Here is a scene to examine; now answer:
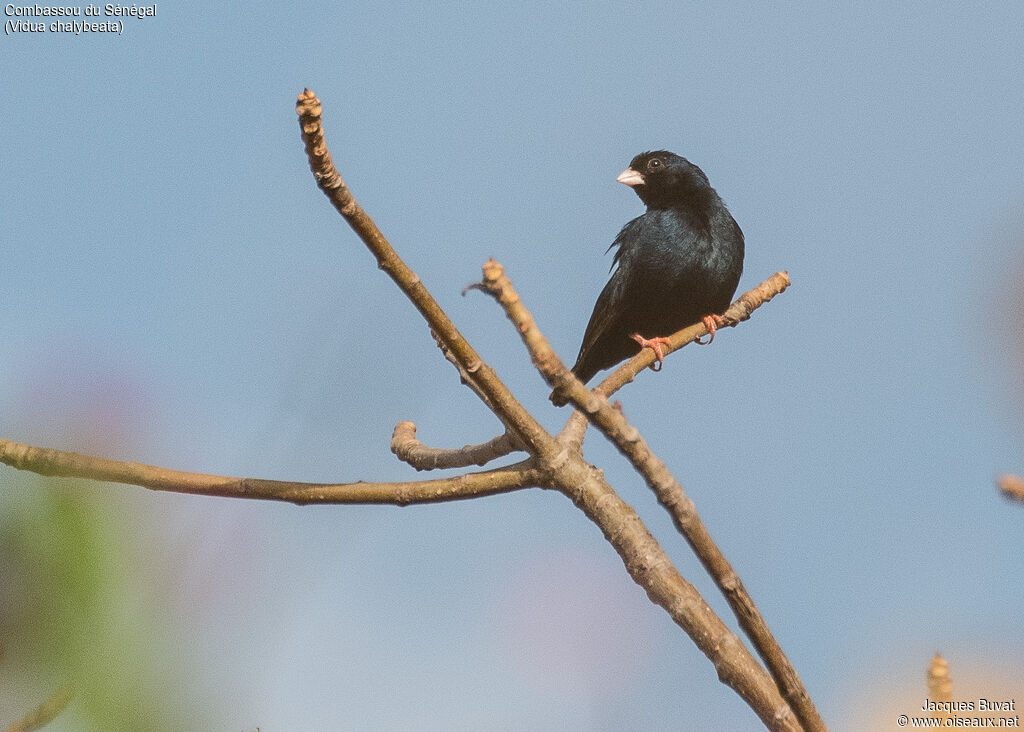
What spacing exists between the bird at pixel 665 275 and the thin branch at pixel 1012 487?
5.36 m

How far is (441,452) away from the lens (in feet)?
10.5

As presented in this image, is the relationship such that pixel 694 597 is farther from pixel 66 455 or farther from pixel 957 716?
pixel 66 455

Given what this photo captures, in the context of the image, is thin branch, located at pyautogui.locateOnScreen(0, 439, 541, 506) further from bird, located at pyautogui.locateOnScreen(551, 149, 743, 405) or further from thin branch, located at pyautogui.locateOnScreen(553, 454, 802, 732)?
bird, located at pyautogui.locateOnScreen(551, 149, 743, 405)

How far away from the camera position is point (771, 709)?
1930mm

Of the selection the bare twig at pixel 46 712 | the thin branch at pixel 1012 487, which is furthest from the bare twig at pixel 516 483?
the thin branch at pixel 1012 487

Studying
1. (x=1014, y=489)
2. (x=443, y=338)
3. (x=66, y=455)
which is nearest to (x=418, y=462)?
(x=443, y=338)

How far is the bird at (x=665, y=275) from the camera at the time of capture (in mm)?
6703

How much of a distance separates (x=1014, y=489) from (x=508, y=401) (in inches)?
46.1

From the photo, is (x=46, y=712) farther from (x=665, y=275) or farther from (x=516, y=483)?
(x=665, y=275)

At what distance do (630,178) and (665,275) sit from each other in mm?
1243

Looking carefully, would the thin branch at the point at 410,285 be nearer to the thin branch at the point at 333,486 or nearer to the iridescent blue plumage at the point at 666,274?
the thin branch at the point at 333,486

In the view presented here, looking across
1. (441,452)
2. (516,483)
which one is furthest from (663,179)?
(516,483)

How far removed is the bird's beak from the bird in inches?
12.1

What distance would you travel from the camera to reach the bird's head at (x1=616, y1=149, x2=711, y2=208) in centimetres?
741
